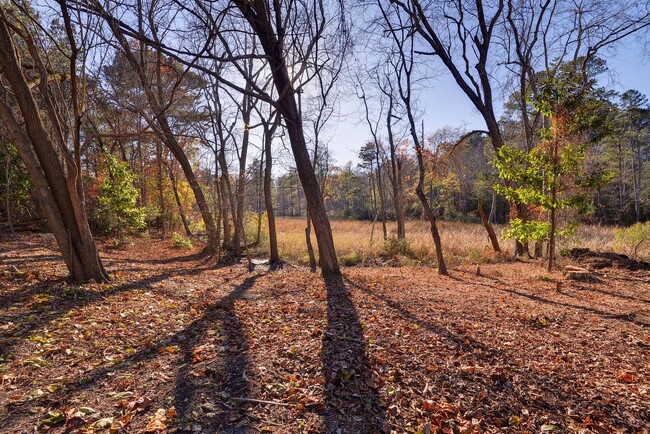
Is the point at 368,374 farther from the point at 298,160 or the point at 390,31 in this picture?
the point at 390,31

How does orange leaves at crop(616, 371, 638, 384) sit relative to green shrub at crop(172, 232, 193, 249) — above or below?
below

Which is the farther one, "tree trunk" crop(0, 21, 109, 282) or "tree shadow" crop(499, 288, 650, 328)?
"tree trunk" crop(0, 21, 109, 282)

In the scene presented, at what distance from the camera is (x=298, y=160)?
6184mm

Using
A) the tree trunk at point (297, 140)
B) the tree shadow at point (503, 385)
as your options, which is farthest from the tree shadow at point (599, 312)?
the tree trunk at point (297, 140)

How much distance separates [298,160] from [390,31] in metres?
6.16

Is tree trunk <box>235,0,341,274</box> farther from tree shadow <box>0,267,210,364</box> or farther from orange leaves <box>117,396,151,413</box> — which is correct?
orange leaves <box>117,396,151,413</box>

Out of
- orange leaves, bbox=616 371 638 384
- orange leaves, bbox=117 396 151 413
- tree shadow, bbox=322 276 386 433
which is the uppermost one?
orange leaves, bbox=117 396 151 413

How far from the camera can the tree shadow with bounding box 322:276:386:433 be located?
82.5 inches

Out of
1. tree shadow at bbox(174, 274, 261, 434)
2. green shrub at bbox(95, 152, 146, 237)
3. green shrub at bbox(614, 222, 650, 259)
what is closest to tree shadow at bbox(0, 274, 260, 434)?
tree shadow at bbox(174, 274, 261, 434)

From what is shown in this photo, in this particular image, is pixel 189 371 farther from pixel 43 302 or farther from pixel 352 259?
pixel 352 259

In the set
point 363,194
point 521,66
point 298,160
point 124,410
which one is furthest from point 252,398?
point 363,194

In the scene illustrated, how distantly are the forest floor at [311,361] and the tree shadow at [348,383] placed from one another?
0.5 inches

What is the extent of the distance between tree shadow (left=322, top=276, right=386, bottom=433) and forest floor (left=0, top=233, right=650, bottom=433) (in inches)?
0.5

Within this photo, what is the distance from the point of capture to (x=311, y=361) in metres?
2.84
